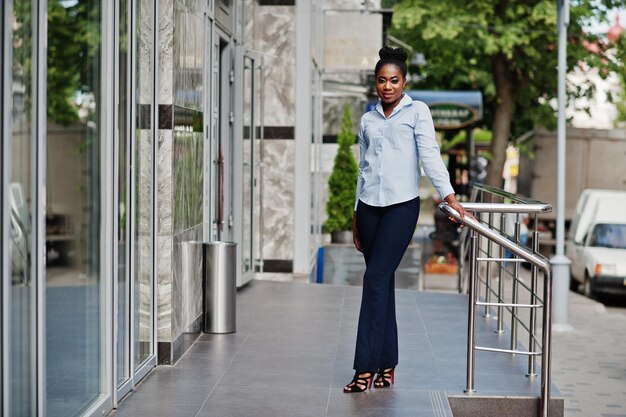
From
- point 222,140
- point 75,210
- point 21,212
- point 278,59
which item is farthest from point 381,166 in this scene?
point 278,59

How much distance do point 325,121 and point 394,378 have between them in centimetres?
1221

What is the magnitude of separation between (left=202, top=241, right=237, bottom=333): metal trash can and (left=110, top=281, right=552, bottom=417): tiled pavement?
13cm

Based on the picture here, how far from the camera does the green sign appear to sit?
90.8 ft

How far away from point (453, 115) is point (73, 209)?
23.2 m

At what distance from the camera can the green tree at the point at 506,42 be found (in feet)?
84.6

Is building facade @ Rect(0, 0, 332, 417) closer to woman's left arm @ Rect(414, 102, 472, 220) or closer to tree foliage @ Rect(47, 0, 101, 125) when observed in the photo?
tree foliage @ Rect(47, 0, 101, 125)

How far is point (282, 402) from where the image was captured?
6.29 meters

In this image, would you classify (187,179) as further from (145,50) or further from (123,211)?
(123,211)

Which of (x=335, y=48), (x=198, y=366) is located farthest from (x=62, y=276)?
(x=335, y=48)

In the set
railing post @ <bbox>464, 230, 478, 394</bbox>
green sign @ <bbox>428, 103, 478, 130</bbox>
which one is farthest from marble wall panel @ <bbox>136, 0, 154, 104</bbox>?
green sign @ <bbox>428, 103, 478, 130</bbox>

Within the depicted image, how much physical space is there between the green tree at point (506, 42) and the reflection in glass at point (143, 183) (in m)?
19.3

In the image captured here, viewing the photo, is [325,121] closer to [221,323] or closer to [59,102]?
[221,323]

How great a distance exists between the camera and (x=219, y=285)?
27.8 ft

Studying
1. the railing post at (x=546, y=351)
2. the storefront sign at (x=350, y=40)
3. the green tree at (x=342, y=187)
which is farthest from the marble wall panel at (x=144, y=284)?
the green tree at (x=342, y=187)
